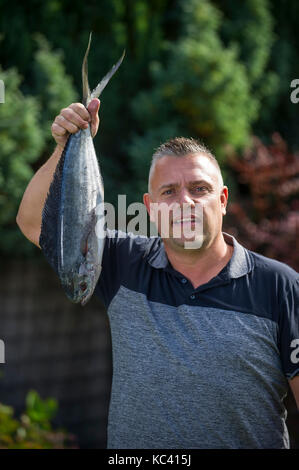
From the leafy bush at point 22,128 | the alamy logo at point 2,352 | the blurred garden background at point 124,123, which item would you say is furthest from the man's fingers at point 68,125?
the alamy logo at point 2,352

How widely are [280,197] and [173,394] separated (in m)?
3.33

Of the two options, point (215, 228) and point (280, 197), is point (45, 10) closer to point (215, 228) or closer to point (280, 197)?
point (280, 197)

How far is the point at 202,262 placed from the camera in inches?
79.4

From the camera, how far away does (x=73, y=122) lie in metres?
1.72

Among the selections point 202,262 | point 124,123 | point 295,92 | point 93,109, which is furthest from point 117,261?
point 295,92

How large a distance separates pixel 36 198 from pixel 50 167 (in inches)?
5.1

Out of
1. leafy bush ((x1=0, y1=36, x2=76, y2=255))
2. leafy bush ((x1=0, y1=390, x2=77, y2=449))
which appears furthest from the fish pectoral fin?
leafy bush ((x1=0, y1=36, x2=76, y2=255))

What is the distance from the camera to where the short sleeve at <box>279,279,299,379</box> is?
181 cm

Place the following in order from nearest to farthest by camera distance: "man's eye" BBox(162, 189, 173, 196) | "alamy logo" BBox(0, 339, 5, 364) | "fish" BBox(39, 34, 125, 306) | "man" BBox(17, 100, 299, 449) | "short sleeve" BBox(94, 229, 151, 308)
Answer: "fish" BBox(39, 34, 125, 306)
"man" BBox(17, 100, 299, 449)
"man's eye" BBox(162, 189, 173, 196)
"short sleeve" BBox(94, 229, 151, 308)
"alamy logo" BBox(0, 339, 5, 364)

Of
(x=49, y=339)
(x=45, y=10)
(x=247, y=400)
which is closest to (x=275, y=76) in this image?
(x=45, y=10)

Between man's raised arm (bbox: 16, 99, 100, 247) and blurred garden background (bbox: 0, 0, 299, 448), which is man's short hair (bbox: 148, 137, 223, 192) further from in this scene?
blurred garden background (bbox: 0, 0, 299, 448)

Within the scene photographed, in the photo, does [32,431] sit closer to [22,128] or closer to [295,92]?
[22,128]

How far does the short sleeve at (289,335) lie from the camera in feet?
5.93

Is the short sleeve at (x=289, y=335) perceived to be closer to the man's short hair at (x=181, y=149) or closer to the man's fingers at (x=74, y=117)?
the man's short hair at (x=181, y=149)
